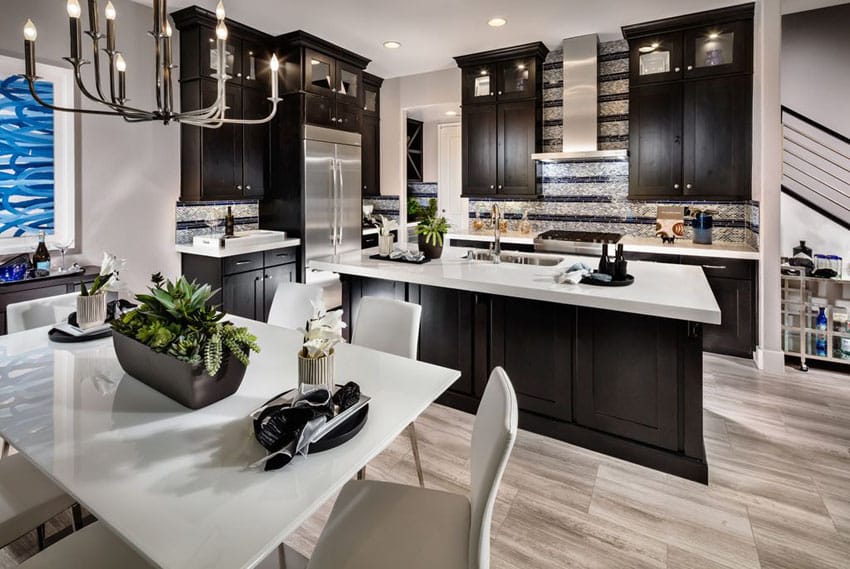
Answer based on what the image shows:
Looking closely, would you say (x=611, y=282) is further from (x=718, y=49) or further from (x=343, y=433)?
(x=718, y=49)

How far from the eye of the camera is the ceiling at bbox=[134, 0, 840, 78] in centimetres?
388

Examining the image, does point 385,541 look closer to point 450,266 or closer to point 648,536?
point 648,536

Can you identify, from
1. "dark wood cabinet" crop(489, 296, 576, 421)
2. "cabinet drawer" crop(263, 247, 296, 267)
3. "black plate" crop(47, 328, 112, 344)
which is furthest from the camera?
"cabinet drawer" crop(263, 247, 296, 267)

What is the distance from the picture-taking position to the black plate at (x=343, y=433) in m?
1.16

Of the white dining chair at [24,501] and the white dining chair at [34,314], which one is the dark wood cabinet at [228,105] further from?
the white dining chair at [24,501]

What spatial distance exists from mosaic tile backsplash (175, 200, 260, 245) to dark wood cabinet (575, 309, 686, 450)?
140 inches

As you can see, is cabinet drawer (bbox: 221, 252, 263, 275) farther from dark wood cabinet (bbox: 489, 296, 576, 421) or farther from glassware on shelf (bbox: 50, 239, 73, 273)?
dark wood cabinet (bbox: 489, 296, 576, 421)

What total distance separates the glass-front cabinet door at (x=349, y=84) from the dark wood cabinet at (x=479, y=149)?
1.21m

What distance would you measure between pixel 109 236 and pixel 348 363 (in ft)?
9.95

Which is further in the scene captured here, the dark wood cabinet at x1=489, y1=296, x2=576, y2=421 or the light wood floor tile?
the dark wood cabinet at x1=489, y1=296, x2=576, y2=421

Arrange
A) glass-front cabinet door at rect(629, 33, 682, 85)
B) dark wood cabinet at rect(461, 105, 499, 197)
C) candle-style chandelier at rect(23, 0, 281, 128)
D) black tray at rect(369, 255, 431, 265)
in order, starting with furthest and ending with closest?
dark wood cabinet at rect(461, 105, 499, 197)
glass-front cabinet door at rect(629, 33, 682, 85)
black tray at rect(369, 255, 431, 265)
candle-style chandelier at rect(23, 0, 281, 128)

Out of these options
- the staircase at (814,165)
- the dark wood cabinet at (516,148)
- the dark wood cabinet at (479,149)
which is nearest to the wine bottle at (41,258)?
the dark wood cabinet at (479,149)

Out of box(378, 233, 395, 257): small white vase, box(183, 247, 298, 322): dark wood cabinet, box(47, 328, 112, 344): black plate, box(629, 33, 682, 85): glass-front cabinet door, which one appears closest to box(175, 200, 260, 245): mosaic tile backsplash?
box(183, 247, 298, 322): dark wood cabinet

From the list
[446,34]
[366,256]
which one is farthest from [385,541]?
[446,34]
